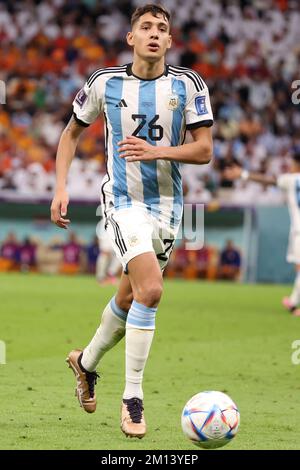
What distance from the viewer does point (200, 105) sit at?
6.36m

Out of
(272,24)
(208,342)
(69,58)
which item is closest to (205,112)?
(208,342)

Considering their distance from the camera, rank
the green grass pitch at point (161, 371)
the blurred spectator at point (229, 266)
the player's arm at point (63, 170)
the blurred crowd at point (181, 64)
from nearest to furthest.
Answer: the green grass pitch at point (161, 371) → the player's arm at point (63, 170) → the blurred spectator at point (229, 266) → the blurred crowd at point (181, 64)

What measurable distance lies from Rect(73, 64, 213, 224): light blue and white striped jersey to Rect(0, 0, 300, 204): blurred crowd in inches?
577

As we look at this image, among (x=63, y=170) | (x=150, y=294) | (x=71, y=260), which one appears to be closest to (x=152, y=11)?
(x=63, y=170)

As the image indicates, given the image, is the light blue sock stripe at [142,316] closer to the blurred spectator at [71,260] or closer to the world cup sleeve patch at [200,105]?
the world cup sleeve patch at [200,105]

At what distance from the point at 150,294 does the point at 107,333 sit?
0.73m

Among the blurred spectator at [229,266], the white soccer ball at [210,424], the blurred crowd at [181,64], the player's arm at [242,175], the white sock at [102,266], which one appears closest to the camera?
the white soccer ball at [210,424]

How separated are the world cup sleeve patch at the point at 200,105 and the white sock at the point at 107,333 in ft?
4.13

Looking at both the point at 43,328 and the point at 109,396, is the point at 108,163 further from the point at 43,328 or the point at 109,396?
the point at 43,328

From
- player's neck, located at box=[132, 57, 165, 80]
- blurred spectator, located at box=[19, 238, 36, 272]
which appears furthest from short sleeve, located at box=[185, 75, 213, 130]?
blurred spectator, located at box=[19, 238, 36, 272]

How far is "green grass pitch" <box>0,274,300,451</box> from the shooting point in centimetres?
578

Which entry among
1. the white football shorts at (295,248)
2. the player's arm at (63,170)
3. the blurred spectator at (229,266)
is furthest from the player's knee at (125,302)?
the blurred spectator at (229,266)

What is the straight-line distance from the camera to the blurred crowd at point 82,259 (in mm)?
21109

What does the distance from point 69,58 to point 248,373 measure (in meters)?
17.8
